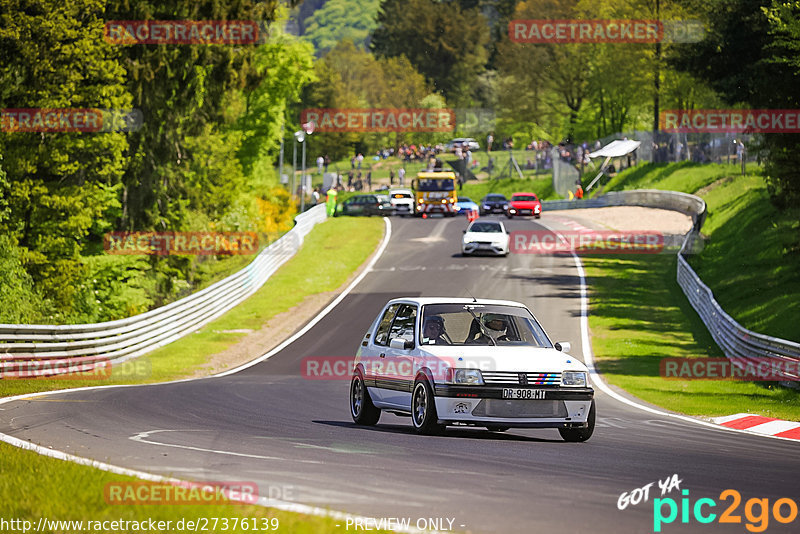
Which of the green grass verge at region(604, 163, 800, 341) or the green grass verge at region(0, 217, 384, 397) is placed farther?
the green grass verge at region(604, 163, 800, 341)

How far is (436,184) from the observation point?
6481 cm

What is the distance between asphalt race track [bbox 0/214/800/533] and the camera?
7.65 meters

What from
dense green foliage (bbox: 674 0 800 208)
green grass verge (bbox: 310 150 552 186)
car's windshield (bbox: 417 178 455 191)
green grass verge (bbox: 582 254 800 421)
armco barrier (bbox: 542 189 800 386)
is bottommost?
green grass verge (bbox: 582 254 800 421)

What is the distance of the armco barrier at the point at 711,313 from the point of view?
22.7m

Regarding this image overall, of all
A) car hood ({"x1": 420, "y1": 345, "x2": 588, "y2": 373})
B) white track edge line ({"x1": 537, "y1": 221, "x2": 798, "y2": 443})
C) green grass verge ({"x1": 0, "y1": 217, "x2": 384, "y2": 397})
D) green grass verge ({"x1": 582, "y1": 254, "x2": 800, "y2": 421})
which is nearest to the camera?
car hood ({"x1": 420, "y1": 345, "x2": 588, "y2": 373})

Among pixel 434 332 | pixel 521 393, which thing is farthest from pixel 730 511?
pixel 434 332

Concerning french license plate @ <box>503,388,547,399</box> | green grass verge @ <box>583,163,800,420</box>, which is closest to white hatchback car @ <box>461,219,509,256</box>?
green grass verge @ <box>583,163,800,420</box>

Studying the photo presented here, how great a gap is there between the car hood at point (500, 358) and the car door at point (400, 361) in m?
0.36

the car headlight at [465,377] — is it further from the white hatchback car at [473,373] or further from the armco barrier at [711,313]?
the armco barrier at [711,313]

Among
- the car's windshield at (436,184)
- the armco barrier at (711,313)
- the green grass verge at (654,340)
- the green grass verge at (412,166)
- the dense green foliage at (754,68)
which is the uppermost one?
the dense green foliage at (754,68)

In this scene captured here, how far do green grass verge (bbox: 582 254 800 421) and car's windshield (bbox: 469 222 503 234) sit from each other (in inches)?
155

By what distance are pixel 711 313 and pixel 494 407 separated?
21978 millimetres

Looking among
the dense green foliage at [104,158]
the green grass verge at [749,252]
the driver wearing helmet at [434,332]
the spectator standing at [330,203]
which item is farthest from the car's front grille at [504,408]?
the spectator standing at [330,203]

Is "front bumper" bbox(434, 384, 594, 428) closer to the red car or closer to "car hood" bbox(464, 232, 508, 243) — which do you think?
"car hood" bbox(464, 232, 508, 243)
